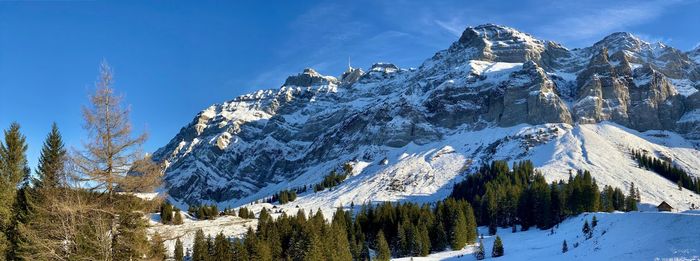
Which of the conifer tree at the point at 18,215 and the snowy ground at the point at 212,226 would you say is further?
the snowy ground at the point at 212,226

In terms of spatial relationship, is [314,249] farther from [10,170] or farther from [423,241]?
[10,170]

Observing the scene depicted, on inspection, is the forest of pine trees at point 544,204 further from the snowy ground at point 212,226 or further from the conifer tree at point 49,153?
the conifer tree at point 49,153

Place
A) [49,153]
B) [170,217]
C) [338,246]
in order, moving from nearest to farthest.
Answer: [49,153]
[338,246]
[170,217]

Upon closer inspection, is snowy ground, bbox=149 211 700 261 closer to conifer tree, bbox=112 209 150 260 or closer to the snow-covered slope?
the snow-covered slope

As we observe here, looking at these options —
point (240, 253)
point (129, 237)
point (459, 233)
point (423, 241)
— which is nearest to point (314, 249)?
point (240, 253)

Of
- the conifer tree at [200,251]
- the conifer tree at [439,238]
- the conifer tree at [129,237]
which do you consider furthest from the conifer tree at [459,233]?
the conifer tree at [129,237]

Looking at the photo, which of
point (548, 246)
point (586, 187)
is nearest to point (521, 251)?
point (548, 246)

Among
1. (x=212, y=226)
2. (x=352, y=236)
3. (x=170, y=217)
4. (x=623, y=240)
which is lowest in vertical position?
(x=623, y=240)

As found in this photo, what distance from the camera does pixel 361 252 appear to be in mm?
97500

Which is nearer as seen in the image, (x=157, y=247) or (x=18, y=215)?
(x=157, y=247)

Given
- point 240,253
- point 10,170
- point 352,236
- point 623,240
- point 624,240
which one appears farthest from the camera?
point 352,236

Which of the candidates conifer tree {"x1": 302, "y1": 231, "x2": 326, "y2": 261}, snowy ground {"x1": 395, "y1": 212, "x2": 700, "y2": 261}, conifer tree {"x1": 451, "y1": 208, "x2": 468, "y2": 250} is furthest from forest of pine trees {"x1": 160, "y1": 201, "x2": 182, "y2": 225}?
snowy ground {"x1": 395, "y1": 212, "x2": 700, "y2": 261}

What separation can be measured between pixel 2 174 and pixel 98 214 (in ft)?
59.2

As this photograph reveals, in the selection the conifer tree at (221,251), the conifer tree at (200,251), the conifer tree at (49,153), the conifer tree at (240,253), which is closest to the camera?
the conifer tree at (49,153)
